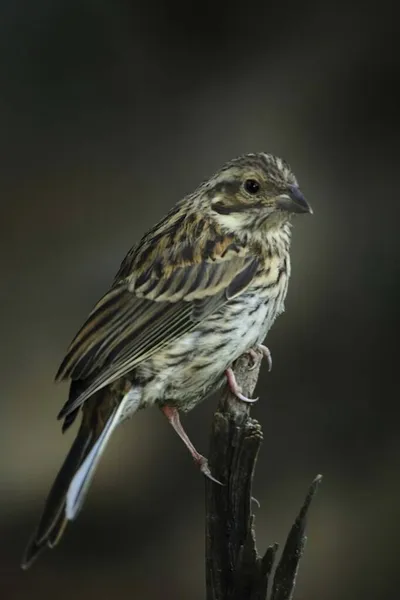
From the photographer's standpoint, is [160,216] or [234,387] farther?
[160,216]

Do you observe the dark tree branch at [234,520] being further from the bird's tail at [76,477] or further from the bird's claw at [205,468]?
the bird's tail at [76,477]

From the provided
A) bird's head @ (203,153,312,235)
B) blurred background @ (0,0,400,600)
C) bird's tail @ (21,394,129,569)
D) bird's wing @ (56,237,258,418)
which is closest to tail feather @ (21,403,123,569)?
bird's tail @ (21,394,129,569)

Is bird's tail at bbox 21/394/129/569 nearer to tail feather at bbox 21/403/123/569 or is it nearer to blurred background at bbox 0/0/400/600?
tail feather at bbox 21/403/123/569

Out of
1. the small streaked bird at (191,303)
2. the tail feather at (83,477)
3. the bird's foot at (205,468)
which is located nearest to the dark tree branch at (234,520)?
the bird's foot at (205,468)

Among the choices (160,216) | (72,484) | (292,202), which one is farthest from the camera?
(160,216)

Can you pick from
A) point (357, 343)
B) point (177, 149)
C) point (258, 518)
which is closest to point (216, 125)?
point (177, 149)

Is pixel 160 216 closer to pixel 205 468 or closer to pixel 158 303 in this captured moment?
pixel 158 303

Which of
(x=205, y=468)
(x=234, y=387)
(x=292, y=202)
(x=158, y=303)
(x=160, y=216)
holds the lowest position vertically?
(x=205, y=468)

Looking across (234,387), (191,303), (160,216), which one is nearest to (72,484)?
(234,387)

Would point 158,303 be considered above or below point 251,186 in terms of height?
below
